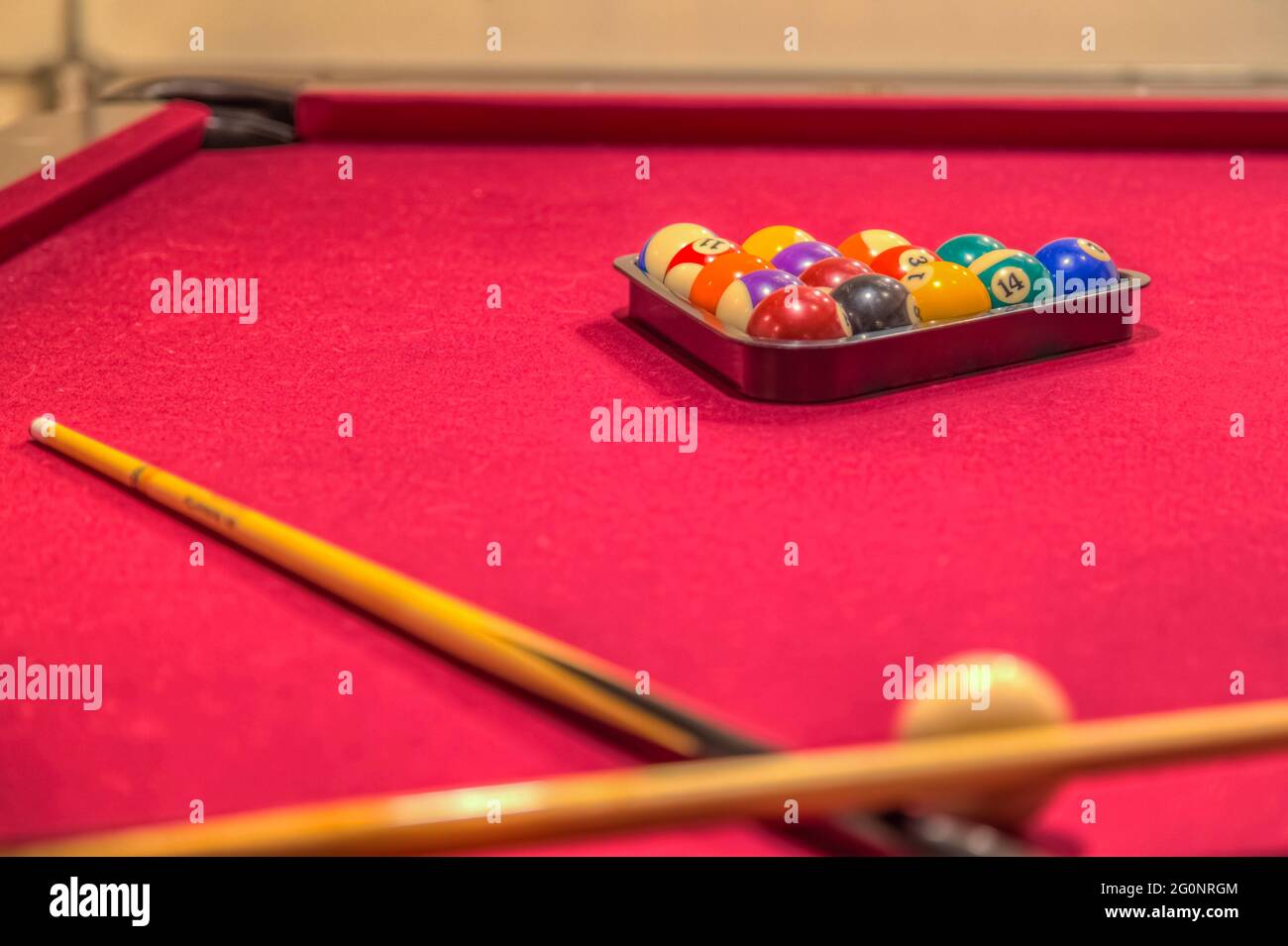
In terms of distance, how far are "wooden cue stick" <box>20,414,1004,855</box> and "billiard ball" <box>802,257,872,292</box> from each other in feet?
2.59

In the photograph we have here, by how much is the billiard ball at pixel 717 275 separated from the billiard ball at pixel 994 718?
869 mm

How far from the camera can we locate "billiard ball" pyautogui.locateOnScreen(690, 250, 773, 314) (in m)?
1.75

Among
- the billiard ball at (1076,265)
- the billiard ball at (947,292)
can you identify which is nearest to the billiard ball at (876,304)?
the billiard ball at (947,292)

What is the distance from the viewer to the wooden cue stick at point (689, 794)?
32.8 inches

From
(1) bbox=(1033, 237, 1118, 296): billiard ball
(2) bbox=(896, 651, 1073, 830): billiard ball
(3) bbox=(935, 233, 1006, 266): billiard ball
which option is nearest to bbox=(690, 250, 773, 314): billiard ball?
(3) bbox=(935, 233, 1006, 266): billiard ball

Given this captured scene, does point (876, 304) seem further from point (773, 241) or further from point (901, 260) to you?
point (773, 241)

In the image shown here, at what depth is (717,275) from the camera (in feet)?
5.80

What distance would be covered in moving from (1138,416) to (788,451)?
42 centimetres

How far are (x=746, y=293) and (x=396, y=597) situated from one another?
71 cm

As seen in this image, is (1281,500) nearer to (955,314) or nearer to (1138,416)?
(1138,416)

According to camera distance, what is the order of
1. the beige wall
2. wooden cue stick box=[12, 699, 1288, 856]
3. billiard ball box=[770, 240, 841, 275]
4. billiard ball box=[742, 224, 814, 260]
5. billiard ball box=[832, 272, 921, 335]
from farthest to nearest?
the beige wall
billiard ball box=[742, 224, 814, 260]
billiard ball box=[770, 240, 841, 275]
billiard ball box=[832, 272, 921, 335]
wooden cue stick box=[12, 699, 1288, 856]

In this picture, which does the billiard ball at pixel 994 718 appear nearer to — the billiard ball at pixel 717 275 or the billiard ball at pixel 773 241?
the billiard ball at pixel 717 275

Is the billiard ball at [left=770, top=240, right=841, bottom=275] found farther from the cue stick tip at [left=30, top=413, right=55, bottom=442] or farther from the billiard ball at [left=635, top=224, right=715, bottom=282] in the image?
the cue stick tip at [left=30, top=413, right=55, bottom=442]
